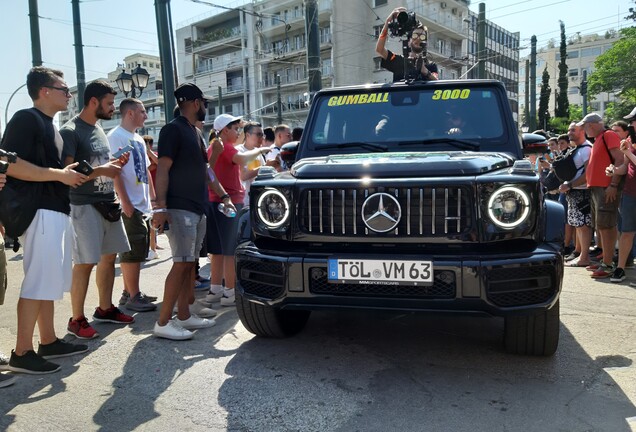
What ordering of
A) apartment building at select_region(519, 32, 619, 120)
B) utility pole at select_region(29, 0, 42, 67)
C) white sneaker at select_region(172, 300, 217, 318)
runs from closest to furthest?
white sneaker at select_region(172, 300, 217, 318) → utility pole at select_region(29, 0, 42, 67) → apartment building at select_region(519, 32, 619, 120)

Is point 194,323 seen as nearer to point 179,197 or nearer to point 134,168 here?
point 179,197

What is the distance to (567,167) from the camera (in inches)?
273

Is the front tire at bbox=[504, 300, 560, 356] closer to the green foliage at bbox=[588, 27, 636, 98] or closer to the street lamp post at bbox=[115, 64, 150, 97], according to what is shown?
the street lamp post at bbox=[115, 64, 150, 97]

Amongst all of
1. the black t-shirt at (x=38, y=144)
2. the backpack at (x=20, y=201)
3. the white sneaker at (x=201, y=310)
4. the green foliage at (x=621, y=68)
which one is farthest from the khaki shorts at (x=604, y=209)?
the green foliage at (x=621, y=68)

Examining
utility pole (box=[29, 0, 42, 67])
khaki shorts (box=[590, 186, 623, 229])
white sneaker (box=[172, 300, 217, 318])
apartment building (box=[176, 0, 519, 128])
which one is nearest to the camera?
white sneaker (box=[172, 300, 217, 318])

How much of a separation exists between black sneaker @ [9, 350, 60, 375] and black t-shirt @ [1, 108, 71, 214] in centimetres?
98

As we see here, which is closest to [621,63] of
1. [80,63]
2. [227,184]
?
[80,63]

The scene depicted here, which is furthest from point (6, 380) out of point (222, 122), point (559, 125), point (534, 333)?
point (559, 125)

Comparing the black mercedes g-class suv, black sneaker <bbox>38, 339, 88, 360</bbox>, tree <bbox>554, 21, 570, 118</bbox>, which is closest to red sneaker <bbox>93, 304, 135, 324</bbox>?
black sneaker <bbox>38, 339, 88, 360</bbox>

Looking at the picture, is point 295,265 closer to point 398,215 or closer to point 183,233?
point 398,215

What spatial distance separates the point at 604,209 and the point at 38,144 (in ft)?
19.6

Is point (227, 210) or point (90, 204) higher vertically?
point (90, 204)

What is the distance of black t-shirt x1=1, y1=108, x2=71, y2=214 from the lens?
10.8 ft

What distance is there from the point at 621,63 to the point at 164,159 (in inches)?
1989
